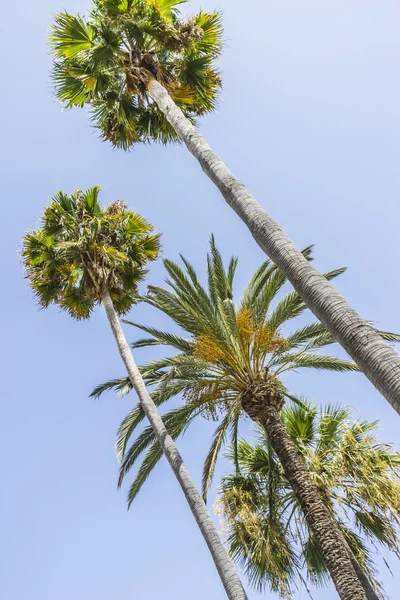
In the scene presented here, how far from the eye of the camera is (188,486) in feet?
30.0

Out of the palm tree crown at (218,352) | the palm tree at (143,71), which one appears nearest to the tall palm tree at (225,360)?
the palm tree crown at (218,352)

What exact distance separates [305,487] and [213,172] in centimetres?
595

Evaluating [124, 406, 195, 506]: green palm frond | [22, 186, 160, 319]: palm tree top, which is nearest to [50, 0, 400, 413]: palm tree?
[22, 186, 160, 319]: palm tree top

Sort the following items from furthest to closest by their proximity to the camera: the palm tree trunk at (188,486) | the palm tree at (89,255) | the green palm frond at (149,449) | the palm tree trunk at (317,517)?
the palm tree at (89,255), the green palm frond at (149,449), the palm tree trunk at (317,517), the palm tree trunk at (188,486)

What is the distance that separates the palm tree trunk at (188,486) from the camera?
25.3 ft

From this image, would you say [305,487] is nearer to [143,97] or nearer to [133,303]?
[133,303]

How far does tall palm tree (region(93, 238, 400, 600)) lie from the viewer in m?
10.8

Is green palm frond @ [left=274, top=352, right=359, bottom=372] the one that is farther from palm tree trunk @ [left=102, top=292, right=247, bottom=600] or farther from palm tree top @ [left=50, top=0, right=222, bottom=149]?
palm tree top @ [left=50, top=0, right=222, bottom=149]

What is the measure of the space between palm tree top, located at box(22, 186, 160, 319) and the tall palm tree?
174 centimetres

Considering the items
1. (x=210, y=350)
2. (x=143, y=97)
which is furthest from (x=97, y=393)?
(x=143, y=97)

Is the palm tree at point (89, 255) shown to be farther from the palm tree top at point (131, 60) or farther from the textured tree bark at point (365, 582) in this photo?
the textured tree bark at point (365, 582)

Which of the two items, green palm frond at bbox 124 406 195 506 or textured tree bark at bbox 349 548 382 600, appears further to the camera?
green palm frond at bbox 124 406 195 506

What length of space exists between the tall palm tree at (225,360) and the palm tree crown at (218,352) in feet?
0.07

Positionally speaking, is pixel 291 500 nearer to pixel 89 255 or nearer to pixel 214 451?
pixel 214 451
